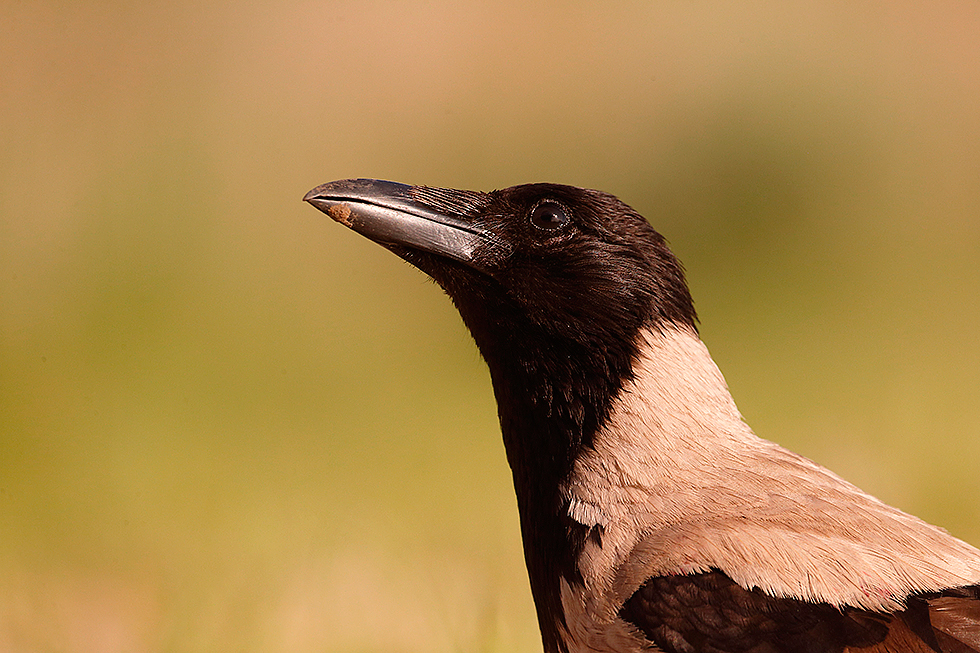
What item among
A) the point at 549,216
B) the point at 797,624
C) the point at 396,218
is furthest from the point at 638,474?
the point at 396,218

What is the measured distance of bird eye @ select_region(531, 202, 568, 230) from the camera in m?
3.73

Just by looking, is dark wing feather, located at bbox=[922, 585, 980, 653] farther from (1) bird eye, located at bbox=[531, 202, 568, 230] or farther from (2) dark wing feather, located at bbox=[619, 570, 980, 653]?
(1) bird eye, located at bbox=[531, 202, 568, 230]

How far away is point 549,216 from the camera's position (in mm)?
3736

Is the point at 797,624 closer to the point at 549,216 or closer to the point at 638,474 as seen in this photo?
the point at 638,474

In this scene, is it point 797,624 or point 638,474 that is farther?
point 638,474

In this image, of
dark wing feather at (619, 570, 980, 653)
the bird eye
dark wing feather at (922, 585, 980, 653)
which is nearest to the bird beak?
the bird eye

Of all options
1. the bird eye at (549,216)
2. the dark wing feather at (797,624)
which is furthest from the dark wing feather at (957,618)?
the bird eye at (549,216)

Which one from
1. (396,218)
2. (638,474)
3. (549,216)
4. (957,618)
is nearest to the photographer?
(957,618)

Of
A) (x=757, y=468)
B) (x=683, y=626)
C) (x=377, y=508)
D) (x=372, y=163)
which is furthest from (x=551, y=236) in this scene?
(x=372, y=163)

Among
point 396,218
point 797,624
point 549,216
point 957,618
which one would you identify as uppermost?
point 549,216

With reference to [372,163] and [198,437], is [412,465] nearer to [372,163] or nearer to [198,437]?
[198,437]

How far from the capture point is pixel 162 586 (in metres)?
5.35

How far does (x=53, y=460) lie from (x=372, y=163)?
463 centimetres

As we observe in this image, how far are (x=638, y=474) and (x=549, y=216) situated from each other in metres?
0.96
